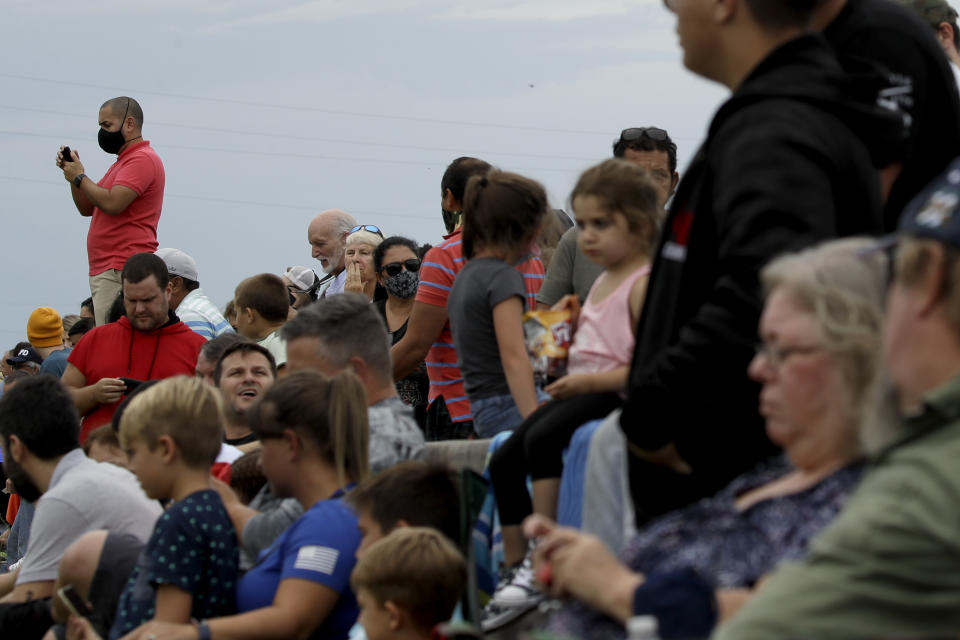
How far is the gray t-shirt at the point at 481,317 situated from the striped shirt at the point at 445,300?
0.77m

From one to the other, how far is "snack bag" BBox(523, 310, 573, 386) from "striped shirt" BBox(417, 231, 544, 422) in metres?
1.40

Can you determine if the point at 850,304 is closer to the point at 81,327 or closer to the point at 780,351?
the point at 780,351

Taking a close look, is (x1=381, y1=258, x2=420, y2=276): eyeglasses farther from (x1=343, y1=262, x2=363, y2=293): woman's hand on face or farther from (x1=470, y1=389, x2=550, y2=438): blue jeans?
(x1=470, y1=389, x2=550, y2=438): blue jeans

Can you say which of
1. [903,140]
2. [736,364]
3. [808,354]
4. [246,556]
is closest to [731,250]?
[736,364]

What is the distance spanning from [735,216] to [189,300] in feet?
22.1

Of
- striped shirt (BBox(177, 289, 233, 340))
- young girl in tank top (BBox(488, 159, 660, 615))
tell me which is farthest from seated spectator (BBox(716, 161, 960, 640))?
striped shirt (BBox(177, 289, 233, 340))

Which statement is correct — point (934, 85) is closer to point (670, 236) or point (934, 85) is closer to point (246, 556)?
point (670, 236)

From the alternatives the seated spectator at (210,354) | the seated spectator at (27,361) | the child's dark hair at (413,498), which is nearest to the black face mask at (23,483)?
the seated spectator at (210,354)

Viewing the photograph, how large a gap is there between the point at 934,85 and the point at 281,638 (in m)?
2.50

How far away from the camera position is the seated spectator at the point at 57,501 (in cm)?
529

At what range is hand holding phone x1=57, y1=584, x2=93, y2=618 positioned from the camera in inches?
183

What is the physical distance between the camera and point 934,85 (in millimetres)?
3486

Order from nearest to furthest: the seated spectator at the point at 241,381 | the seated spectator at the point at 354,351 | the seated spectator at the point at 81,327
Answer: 1. the seated spectator at the point at 354,351
2. the seated spectator at the point at 241,381
3. the seated spectator at the point at 81,327

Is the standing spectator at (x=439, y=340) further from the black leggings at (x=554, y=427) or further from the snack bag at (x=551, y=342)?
the black leggings at (x=554, y=427)
